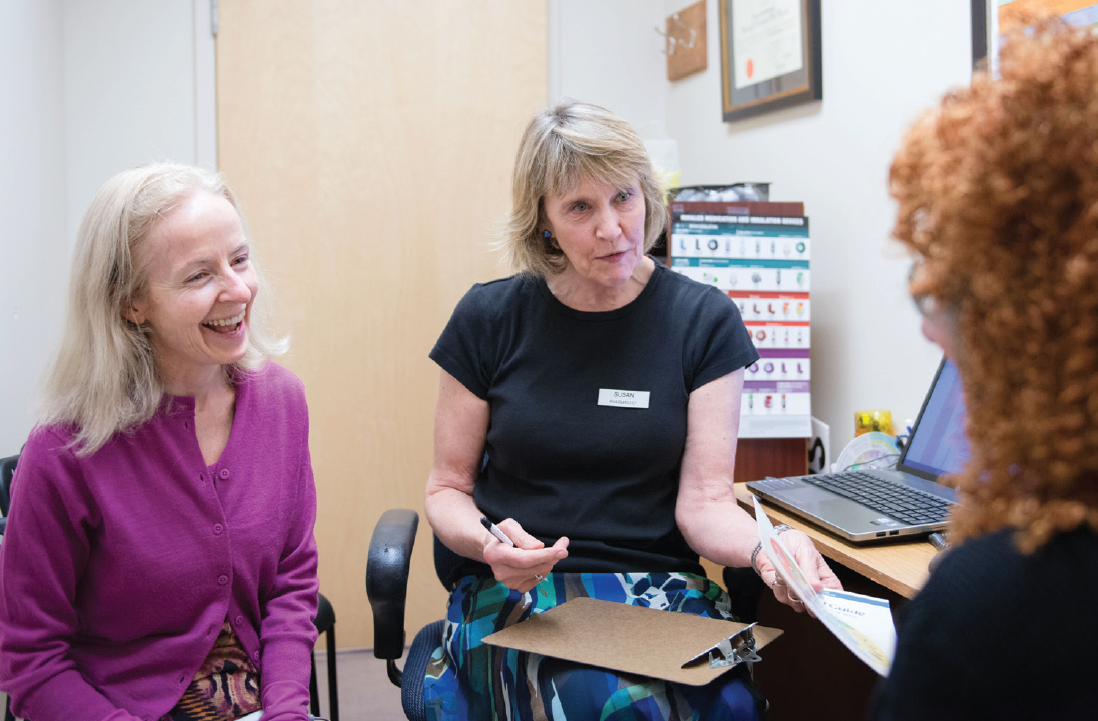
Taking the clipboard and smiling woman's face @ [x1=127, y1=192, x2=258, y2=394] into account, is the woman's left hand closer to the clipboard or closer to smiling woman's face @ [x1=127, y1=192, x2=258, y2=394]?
the clipboard

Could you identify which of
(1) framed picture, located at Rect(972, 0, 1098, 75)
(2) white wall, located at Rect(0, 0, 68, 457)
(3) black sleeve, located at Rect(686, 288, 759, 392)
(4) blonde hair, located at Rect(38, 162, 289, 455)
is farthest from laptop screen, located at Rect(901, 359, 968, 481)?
(2) white wall, located at Rect(0, 0, 68, 457)

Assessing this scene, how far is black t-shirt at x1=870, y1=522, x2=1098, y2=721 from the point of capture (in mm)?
579

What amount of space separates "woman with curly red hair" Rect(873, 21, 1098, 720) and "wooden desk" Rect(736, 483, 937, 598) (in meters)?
0.54

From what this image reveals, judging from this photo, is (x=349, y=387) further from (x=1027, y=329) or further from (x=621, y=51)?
(x=1027, y=329)

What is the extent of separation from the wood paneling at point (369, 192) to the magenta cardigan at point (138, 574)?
1.53 m

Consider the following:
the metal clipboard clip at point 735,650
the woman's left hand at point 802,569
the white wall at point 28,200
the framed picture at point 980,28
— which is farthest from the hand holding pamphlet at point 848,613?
the white wall at point 28,200

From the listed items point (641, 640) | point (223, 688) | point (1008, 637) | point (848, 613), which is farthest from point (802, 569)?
point (223, 688)

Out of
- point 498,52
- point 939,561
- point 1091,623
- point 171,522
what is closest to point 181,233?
point 171,522

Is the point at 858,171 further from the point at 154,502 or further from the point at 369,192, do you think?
the point at 154,502

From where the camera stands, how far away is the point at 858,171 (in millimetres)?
2105

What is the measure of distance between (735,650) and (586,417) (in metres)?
0.47

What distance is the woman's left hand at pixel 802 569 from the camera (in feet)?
3.76

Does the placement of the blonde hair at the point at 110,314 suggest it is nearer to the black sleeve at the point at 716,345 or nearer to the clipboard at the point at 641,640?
the clipboard at the point at 641,640

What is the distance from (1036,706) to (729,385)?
37.1 inches
